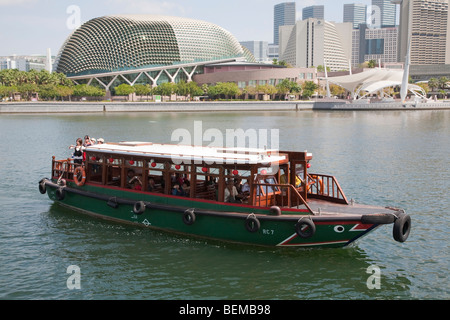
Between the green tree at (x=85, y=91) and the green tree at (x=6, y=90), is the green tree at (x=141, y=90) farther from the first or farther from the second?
the green tree at (x=6, y=90)

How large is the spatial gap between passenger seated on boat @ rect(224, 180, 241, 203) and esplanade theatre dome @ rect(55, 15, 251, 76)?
11475 centimetres

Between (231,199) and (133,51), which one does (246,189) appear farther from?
(133,51)

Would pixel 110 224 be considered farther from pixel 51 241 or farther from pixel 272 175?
pixel 272 175

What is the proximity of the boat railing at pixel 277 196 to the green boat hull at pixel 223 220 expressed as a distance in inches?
12.4

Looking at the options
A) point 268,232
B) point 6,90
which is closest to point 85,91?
point 6,90

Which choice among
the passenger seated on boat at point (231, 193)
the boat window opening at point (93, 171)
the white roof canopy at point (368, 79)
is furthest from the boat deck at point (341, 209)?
the white roof canopy at point (368, 79)

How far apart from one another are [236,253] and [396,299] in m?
4.06

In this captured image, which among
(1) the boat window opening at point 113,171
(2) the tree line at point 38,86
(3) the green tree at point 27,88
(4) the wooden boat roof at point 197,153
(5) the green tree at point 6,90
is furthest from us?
(2) the tree line at point 38,86

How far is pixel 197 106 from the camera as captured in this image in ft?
291

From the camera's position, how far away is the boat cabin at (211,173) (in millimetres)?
12821

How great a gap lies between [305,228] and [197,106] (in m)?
77.7

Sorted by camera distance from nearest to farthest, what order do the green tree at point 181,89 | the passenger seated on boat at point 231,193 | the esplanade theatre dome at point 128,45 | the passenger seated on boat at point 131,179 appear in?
1. the passenger seated on boat at point 231,193
2. the passenger seated on boat at point 131,179
3. the green tree at point 181,89
4. the esplanade theatre dome at point 128,45

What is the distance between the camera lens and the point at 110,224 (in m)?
15.7
